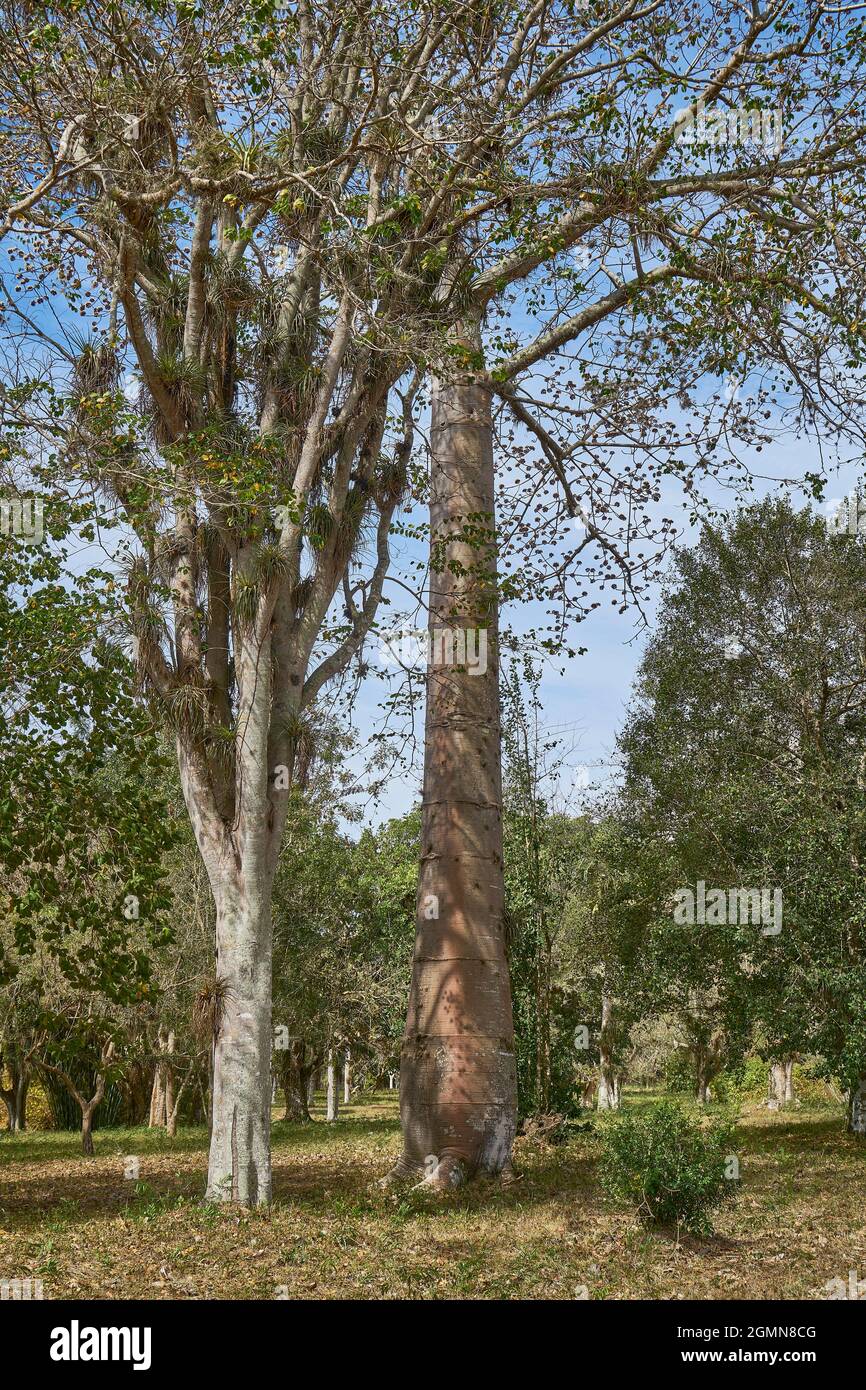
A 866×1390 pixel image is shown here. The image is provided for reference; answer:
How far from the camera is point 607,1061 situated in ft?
119

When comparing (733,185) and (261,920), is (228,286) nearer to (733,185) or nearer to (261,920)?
(733,185)

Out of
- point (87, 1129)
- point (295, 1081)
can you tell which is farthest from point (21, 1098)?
point (87, 1129)

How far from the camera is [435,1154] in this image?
40.2ft

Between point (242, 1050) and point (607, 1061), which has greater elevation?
point (242, 1050)

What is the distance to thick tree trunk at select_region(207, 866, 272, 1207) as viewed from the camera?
10.1m

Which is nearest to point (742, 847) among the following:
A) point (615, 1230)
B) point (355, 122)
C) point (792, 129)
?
point (615, 1230)

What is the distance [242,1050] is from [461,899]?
3.31 meters

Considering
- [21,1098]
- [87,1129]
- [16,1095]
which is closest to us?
[87,1129]

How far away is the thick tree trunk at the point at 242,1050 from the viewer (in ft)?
33.1

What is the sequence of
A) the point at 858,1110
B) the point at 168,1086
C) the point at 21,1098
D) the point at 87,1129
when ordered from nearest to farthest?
the point at 858,1110
the point at 87,1129
the point at 168,1086
the point at 21,1098

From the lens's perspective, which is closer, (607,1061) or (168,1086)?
(168,1086)

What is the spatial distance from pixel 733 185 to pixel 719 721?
1038 centimetres

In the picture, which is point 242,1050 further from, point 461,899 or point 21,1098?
point 21,1098

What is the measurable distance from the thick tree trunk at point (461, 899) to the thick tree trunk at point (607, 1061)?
1484 cm
